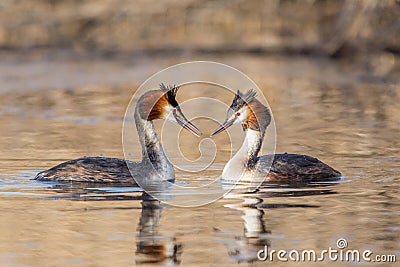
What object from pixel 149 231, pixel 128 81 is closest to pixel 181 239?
pixel 149 231

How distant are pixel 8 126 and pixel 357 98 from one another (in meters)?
6.03

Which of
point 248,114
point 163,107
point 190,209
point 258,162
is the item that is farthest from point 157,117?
point 190,209

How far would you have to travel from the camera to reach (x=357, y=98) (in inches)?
683

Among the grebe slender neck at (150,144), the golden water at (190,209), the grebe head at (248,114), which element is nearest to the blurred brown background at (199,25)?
the golden water at (190,209)

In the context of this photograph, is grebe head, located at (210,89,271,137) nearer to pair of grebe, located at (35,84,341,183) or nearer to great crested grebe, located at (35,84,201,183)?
pair of grebe, located at (35,84,341,183)

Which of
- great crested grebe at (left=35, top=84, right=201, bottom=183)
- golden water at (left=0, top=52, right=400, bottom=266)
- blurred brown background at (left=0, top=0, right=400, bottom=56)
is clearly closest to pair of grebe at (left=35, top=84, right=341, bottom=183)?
great crested grebe at (left=35, top=84, right=201, bottom=183)

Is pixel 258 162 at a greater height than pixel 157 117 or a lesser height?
lesser

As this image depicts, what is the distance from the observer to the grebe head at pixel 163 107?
390 inches

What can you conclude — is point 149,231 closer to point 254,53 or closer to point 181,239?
point 181,239

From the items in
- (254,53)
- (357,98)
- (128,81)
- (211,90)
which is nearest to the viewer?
(357,98)

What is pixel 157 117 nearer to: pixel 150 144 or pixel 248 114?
pixel 150 144

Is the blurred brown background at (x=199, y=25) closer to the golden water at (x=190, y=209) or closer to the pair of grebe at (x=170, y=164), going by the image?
the golden water at (x=190, y=209)

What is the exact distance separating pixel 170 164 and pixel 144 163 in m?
0.24

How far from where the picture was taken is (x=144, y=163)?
9.96 m
